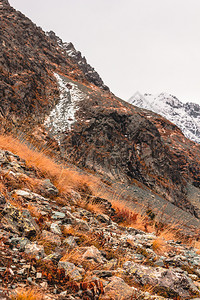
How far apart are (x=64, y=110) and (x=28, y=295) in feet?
97.3

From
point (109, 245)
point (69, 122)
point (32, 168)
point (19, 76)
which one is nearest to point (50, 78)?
point (19, 76)

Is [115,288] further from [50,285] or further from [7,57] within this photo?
[7,57]

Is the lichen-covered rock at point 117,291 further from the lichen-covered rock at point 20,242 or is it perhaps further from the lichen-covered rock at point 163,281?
the lichen-covered rock at point 20,242

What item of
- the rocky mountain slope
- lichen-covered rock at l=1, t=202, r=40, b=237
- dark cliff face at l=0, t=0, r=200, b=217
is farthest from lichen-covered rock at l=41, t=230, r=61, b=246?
dark cliff face at l=0, t=0, r=200, b=217

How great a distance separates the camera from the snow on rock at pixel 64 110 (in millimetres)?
25477

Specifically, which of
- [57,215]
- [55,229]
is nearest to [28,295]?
[55,229]

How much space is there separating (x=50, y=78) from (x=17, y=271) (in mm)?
38961

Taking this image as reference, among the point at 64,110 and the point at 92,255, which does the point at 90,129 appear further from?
the point at 92,255

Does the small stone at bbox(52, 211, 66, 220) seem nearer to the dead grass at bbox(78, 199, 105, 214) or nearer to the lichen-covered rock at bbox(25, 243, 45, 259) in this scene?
the lichen-covered rock at bbox(25, 243, 45, 259)

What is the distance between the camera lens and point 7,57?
87.8ft

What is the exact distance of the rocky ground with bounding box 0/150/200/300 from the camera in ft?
5.67

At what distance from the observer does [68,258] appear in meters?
2.18

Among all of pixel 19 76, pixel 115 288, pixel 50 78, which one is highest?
pixel 50 78

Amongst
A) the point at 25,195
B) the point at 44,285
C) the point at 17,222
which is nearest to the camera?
the point at 44,285
